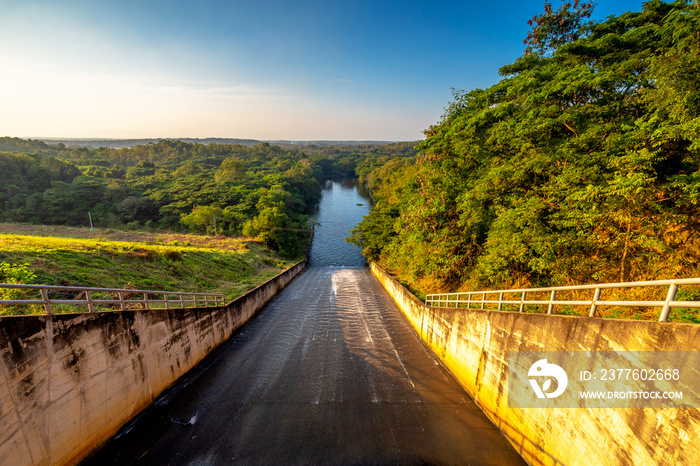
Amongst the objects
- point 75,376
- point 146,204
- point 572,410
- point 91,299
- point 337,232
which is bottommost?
point 337,232

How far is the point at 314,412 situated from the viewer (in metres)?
7.69

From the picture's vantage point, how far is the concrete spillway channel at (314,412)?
250 inches

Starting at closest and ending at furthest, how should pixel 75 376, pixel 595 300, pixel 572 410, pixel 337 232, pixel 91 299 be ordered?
pixel 595 300, pixel 572 410, pixel 75 376, pixel 91 299, pixel 337 232

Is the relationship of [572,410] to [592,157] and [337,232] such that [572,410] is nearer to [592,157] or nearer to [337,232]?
[592,157]

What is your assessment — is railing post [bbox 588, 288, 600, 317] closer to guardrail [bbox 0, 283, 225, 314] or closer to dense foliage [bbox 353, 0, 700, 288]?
dense foliage [bbox 353, 0, 700, 288]

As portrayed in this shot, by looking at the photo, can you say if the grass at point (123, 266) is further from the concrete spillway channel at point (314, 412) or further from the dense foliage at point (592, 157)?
the dense foliage at point (592, 157)

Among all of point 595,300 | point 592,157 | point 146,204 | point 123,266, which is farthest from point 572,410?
point 146,204

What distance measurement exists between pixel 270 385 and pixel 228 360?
9.41 feet

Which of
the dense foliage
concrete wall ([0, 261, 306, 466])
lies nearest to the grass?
concrete wall ([0, 261, 306, 466])

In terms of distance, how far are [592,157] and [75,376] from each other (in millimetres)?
16245

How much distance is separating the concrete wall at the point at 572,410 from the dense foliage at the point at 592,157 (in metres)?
4.85

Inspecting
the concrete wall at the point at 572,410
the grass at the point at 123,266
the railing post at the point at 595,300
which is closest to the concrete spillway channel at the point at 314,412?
the concrete wall at the point at 572,410

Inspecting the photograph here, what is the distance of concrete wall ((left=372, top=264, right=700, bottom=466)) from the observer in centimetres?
362

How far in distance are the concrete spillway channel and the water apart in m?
34.5
